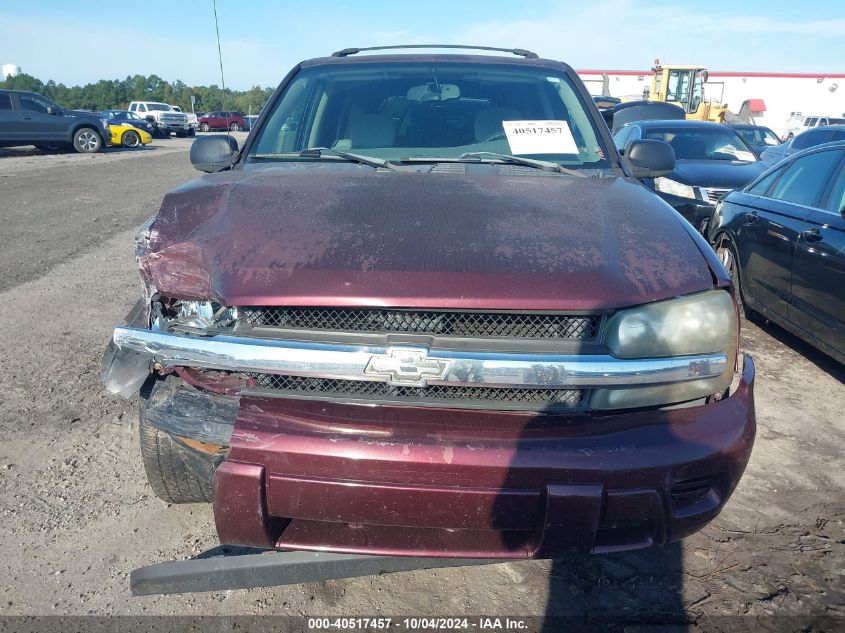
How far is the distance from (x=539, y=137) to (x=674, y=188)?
17.4 feet

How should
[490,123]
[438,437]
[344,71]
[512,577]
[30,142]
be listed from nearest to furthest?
[438,437] → [512,577] → [490,123] → [344,71] → [30,142]

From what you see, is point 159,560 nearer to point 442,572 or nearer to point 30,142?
point 442,572

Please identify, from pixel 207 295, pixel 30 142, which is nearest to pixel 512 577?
pixel 207 295

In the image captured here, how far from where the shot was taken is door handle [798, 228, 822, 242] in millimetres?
4223

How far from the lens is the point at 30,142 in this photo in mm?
20328

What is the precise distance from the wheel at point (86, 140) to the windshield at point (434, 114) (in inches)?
853

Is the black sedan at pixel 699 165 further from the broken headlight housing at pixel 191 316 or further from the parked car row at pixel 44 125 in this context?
the parked car row at pixel 44 125

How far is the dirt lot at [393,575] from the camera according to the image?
2.27m

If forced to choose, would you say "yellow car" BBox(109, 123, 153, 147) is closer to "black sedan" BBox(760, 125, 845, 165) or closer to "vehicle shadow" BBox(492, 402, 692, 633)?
"black sedan" BBox(760, 125, 845, 165)

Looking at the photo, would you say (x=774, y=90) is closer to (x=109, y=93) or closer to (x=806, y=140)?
(x=806, y=140)

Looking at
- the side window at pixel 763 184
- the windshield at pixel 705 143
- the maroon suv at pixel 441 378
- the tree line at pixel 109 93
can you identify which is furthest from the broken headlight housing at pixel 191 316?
the tree line at pixel 109 93

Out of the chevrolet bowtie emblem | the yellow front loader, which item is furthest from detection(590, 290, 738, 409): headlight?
the yellow front loader

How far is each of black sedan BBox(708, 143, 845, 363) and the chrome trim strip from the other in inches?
109

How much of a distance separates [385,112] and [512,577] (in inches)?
87.6
